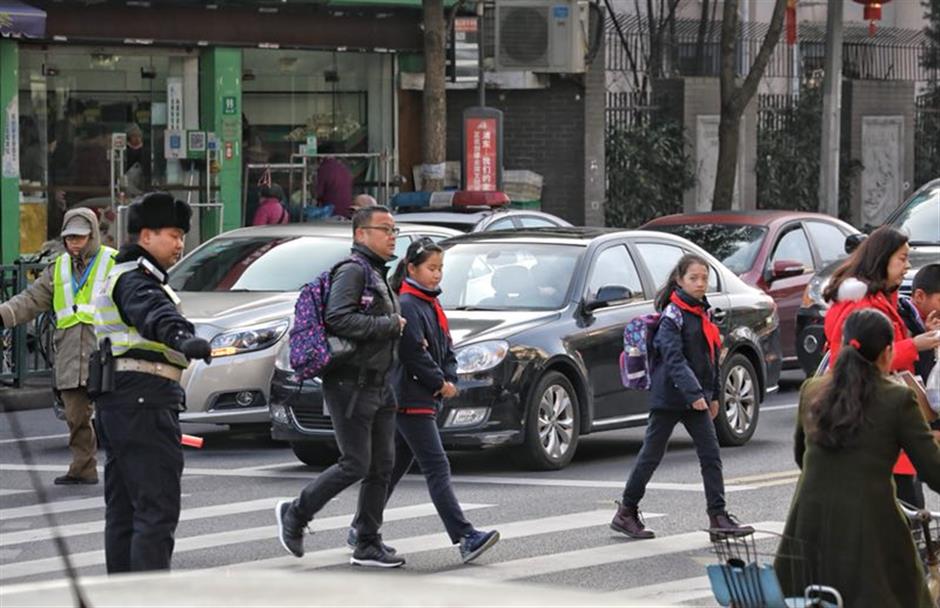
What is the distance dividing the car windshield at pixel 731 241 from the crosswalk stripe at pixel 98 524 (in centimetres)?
726

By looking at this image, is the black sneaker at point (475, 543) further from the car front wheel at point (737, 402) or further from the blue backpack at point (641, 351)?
the car front wheel at point (737, 402)

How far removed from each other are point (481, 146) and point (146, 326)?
18.0m

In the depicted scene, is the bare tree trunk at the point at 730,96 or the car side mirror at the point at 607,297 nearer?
the car side mirror at the point at 607,297

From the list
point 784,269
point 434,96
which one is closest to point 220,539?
point 784,269

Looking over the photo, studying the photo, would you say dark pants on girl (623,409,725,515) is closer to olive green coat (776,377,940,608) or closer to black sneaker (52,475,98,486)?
black sneaker (52,475,98,486)

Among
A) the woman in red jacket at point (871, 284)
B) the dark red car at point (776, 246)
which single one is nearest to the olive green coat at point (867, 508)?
the woman in red jacket at point (871, 284)

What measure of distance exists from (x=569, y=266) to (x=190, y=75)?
39.9 feet

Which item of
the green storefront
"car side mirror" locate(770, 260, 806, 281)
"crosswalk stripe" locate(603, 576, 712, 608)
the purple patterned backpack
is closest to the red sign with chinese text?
the green storefront

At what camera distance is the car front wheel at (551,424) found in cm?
Result: 1341

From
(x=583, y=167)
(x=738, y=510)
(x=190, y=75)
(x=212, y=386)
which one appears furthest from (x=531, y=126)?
(x=738, y=510)

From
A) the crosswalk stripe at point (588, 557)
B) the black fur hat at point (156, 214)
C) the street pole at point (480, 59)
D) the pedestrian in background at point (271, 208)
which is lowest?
the crosswalk stripe at point (588, 557)

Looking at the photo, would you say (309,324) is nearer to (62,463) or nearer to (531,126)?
(62,463)

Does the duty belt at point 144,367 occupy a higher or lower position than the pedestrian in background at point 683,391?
higher

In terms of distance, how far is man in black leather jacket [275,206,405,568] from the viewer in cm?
1018
